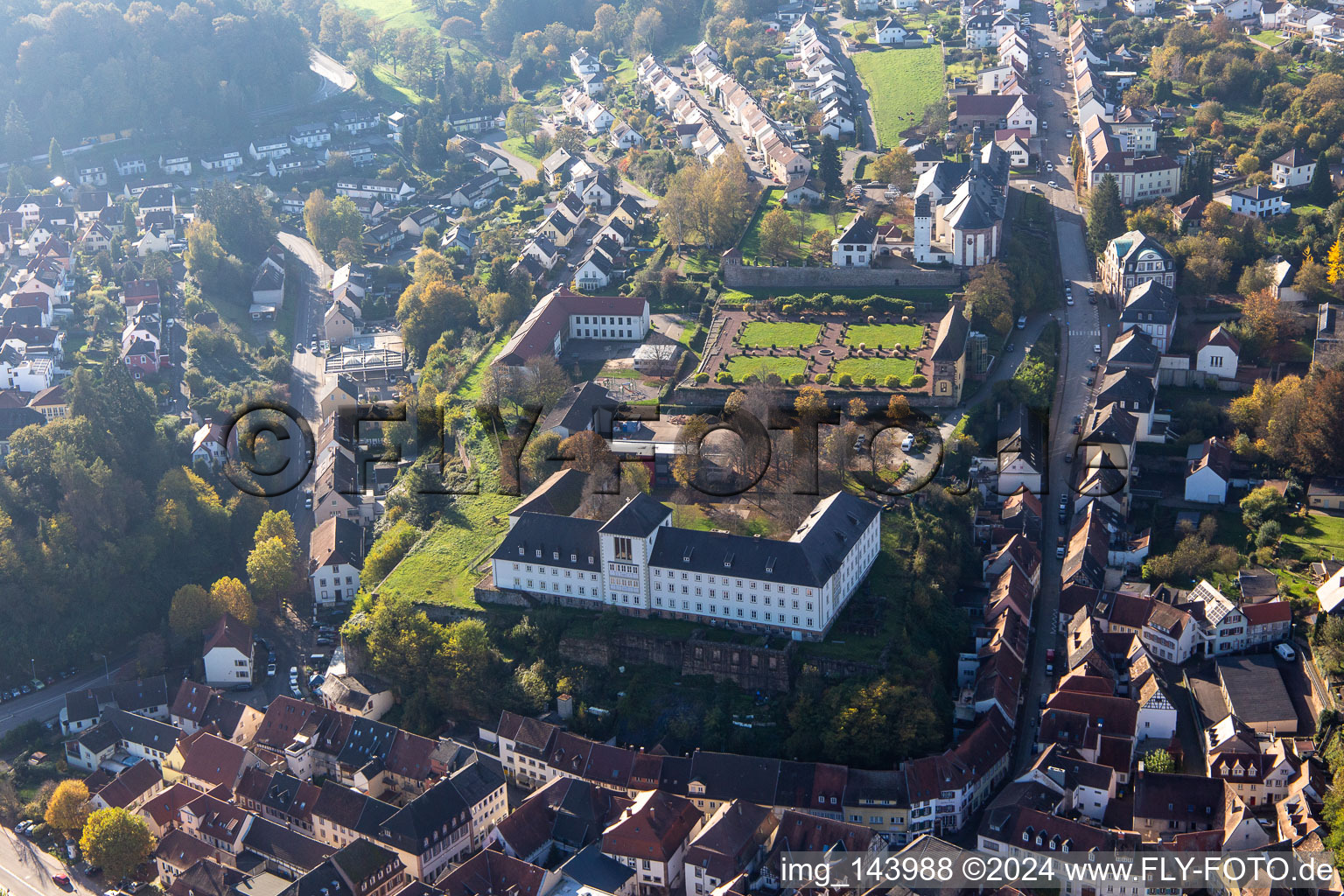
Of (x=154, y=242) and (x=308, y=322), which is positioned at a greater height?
(x=154, y=242)

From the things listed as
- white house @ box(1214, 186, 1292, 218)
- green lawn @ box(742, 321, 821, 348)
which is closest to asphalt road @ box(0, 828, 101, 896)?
green lawn @ box(742, 321, 821, 348)

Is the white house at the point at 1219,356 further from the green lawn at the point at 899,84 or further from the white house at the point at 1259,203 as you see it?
the green lawn at the point at 899,84

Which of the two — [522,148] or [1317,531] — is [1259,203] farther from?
[522,148]

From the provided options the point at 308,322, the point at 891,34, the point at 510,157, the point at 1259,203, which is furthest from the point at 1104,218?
the point at 510,157

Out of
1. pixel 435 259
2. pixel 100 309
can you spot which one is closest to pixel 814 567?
pixel 435 259

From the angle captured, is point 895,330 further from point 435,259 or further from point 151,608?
point 151,608

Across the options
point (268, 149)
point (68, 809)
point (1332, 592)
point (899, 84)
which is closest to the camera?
point (68, 809)
